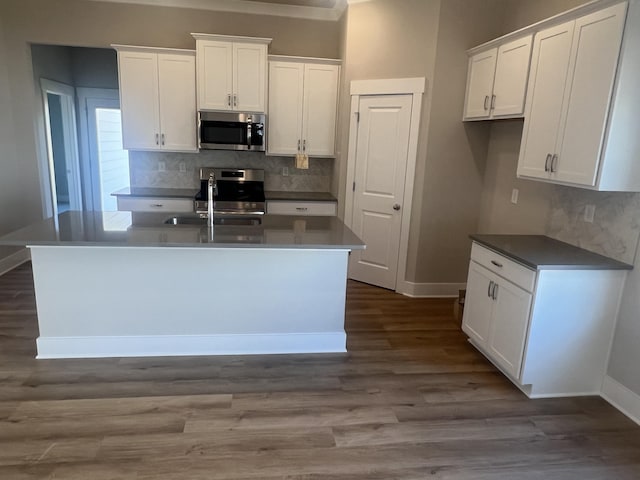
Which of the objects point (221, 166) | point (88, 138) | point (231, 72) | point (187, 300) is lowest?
point (187, 300)

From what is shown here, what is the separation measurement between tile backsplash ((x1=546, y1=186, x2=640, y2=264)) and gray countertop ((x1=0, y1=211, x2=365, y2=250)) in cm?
157

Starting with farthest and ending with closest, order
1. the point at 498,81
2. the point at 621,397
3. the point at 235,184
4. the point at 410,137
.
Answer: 1. the point at 235,184
2. the point at 410,137
3. the point at 498,81
4. the point at 621,397

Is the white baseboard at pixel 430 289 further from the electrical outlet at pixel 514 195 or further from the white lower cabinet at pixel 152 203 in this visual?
the white lower cabinet at pixel 152 203

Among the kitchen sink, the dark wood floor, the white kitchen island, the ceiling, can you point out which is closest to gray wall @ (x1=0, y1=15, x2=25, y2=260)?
the ceiling

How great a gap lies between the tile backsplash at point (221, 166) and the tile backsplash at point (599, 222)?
2.87 m

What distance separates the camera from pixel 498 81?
346 centimetres

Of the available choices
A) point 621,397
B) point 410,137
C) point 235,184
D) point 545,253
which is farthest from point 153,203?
point 621,397

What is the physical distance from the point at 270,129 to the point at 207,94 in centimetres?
78

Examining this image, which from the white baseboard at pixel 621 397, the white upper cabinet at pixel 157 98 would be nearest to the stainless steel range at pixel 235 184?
the white upper cabinet at pixel 157 98

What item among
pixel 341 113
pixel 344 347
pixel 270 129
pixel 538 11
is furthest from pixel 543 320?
pixel 270 129

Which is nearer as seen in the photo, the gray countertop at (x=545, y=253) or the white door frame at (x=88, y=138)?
the gray countertop at (x=545, y=253)

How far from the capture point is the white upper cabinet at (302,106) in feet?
15.5

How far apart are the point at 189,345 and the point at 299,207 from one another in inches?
87.7

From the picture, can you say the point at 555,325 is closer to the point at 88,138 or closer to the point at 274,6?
the point at 274,6
